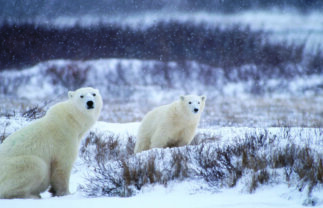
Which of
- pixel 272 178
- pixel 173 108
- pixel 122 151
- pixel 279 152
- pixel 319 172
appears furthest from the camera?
pixel 122 151

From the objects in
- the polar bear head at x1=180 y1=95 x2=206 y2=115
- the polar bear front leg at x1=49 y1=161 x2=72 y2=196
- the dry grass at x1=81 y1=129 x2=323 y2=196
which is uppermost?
the polar bear head at x1=180 y1=95 x2=206 y2=115

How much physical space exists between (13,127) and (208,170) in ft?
21.3

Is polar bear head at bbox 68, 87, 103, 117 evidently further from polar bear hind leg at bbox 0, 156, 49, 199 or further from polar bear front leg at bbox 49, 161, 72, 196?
polar bear hind leg at bbox 0, 156, 49, 199

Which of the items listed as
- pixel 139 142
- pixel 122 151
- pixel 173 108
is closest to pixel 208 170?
pixel 173 108

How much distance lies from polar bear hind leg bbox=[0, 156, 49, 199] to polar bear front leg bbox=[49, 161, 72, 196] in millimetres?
264

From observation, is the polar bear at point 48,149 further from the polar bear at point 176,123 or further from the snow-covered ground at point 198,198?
the polar bear at point 176,123

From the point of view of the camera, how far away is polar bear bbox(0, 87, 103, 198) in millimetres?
3922

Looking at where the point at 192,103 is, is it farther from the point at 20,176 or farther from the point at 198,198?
the point at 20,176

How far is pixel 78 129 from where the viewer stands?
15.3 feet

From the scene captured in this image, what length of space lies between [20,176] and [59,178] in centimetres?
57

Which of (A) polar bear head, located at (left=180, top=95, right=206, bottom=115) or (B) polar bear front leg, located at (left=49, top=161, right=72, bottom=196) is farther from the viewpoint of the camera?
(A) polar bear head, located at (left=180, top=95, right=206, bottom=115)

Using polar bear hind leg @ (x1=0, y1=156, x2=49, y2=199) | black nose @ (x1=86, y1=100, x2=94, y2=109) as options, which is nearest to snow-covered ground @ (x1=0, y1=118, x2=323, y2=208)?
polar bear hind leg @ (x1=0, y1=156, x2=49, y2=199)

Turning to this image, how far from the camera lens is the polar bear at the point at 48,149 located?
154 inches

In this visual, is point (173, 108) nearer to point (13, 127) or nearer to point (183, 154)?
point (183, 154)
